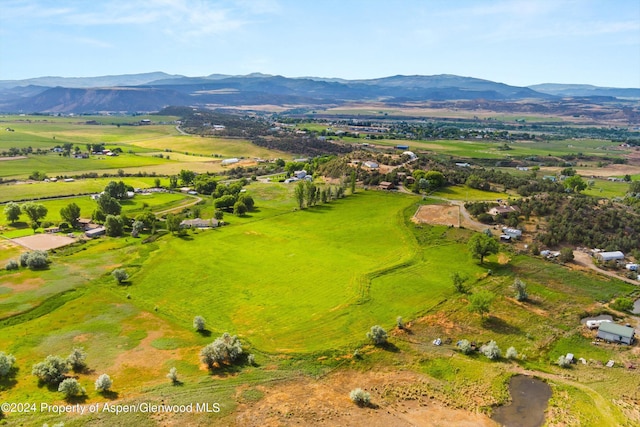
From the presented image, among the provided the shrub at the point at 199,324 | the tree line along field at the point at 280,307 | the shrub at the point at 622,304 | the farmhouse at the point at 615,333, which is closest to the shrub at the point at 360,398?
the tree line along field at the point at 280,307

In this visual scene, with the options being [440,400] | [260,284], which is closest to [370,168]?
[260,284]

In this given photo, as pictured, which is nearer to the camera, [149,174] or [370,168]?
[370,168]

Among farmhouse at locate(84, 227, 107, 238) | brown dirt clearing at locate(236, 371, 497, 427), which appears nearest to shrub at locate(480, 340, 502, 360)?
brown dirt clearing at locate(236, 371, 497, 427)

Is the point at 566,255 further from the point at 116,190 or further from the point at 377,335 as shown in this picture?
the point at 116,190

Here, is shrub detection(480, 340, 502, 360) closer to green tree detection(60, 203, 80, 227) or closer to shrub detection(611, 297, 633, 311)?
shrub detection(611, 297, 633, 311)

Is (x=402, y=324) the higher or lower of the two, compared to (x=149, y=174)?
lower

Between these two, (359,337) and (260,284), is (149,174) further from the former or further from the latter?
(359,337)

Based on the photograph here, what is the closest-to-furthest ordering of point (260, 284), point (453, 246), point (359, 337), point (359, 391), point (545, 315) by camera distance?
point (359, 391) < point (359, 337) < point (545, 315) < point (260, 284) < point (453, 246)
